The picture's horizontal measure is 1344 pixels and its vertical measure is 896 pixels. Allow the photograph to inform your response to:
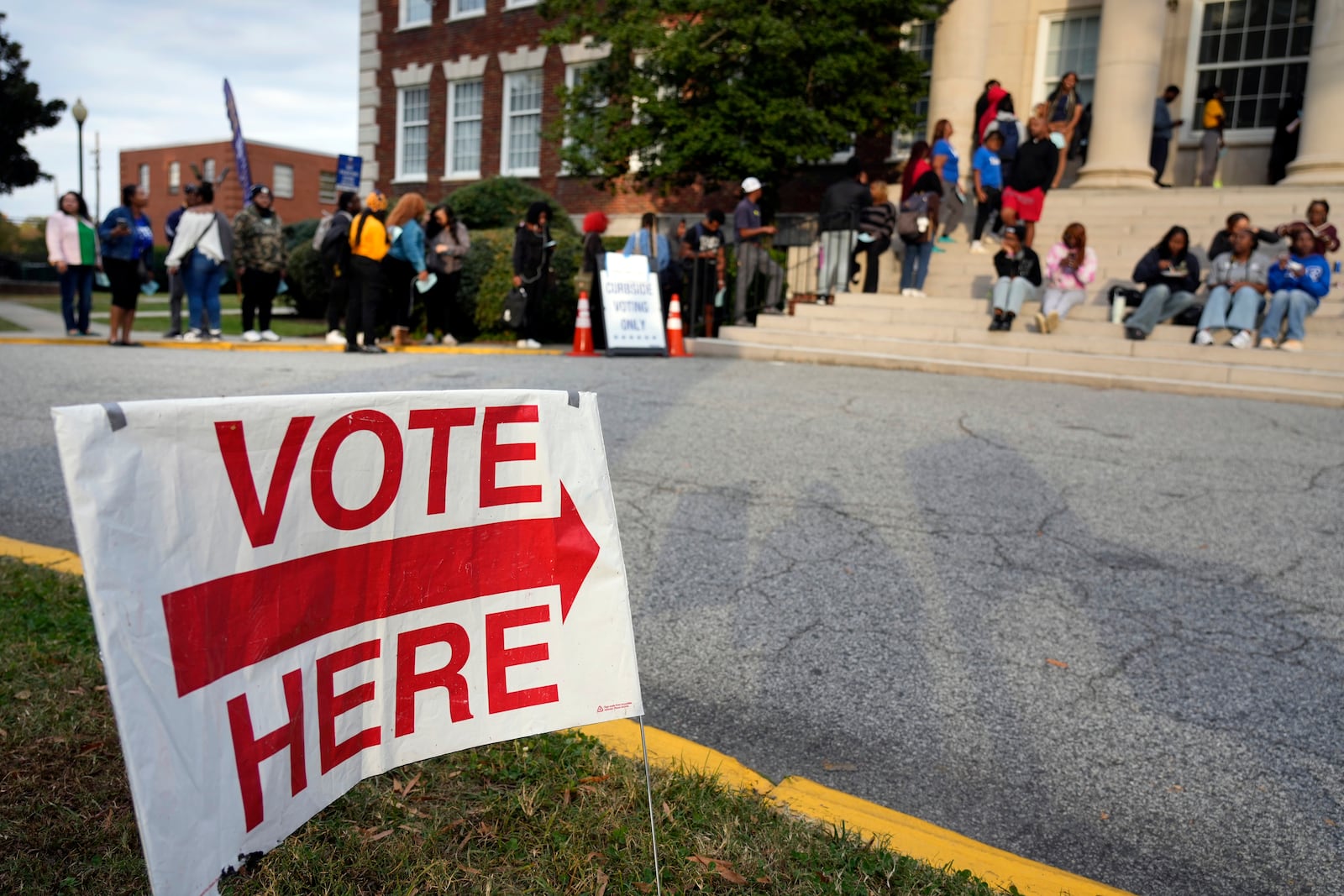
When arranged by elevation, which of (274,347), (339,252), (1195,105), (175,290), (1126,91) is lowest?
(274,347)

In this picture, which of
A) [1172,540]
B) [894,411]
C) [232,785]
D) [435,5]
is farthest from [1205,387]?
[435,5]

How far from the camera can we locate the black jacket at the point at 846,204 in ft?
46.8

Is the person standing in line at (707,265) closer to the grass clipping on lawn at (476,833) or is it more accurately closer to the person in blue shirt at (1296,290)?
the person in blue shirt at (1296,290)

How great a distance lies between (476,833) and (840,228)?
42.1ft

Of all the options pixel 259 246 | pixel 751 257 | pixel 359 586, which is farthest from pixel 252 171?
pixel 359 586

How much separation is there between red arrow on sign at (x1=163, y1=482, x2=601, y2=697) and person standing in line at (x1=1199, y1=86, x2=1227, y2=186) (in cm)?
1827

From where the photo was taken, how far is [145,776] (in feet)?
5.23

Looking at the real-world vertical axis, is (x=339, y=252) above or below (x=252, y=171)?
below

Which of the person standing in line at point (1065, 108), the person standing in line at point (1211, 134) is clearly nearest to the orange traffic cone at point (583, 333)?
the person standing in line at point (1065, 108)

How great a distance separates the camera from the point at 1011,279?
12.6 metres

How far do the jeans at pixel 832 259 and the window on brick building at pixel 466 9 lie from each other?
16720 mm

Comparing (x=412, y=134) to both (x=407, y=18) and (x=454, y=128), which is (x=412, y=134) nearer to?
(x=454, y=128)

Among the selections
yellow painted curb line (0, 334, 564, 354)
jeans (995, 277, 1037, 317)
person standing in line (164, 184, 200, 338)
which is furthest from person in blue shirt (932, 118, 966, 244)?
A: person standing in line (164, 184, 200, 338)

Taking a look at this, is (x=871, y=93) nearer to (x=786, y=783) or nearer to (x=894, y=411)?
(x=894, y=411)
